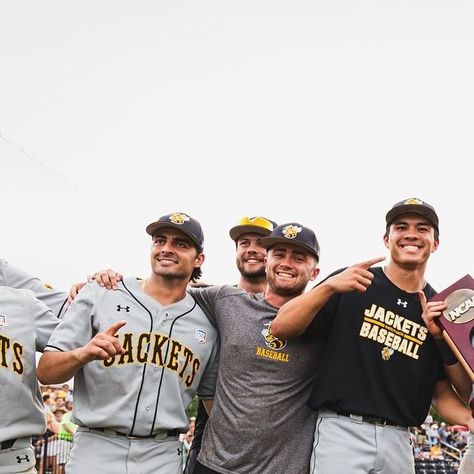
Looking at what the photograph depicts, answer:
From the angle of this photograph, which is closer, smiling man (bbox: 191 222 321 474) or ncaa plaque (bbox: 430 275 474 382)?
ncaa plaque (bbox: 430 275 474 382)

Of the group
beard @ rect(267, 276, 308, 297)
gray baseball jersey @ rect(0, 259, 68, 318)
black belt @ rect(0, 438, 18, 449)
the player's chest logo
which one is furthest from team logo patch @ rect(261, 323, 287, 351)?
black belt @ rect(0, 438, 18, 449)

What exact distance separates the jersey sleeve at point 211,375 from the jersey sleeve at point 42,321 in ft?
3.89

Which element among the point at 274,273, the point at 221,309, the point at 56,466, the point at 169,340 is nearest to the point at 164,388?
the point at 169,340

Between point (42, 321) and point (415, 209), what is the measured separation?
278 cm

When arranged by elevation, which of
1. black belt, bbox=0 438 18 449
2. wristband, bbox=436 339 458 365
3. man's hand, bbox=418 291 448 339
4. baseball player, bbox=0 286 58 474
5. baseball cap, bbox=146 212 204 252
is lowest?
black belt, bbox=0 438 18 449

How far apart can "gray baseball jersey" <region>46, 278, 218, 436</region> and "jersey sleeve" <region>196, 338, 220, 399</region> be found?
4 cm

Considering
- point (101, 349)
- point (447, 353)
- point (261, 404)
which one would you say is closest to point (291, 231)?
point (261, 404)

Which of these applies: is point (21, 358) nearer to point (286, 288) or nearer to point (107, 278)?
point (107, 278)

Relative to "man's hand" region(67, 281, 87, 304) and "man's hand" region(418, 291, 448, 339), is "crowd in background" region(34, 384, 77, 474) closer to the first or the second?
"man's hand" region(67, 281, 87, 304)

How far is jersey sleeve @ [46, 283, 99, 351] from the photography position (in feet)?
13.1

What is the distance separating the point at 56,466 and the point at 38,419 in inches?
279

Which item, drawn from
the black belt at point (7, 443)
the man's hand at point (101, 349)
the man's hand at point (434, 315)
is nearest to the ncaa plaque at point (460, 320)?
the man's hand at point (434, 315)

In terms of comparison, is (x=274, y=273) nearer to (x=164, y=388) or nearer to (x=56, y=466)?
(x=164, y=388)

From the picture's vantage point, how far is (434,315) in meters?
3.84
